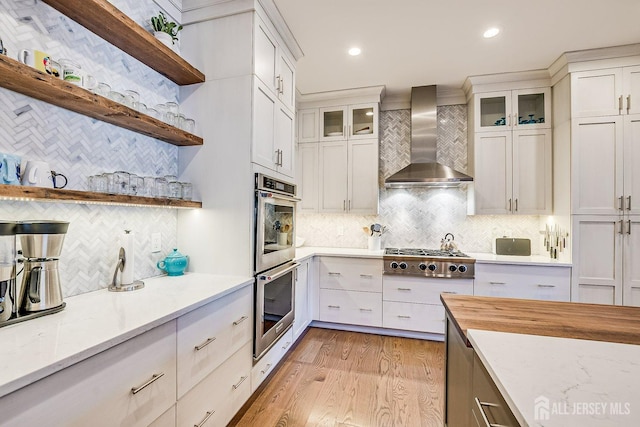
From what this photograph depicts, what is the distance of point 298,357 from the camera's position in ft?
8.49

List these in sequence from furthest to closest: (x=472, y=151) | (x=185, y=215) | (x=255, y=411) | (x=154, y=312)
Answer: (x=472, y=151)
(x=185, y=215)
(x=255, y=411)
(x=154, y=312)

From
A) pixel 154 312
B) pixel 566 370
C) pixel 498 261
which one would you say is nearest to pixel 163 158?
pixel 154 312

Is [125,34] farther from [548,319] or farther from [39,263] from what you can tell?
[548,319]

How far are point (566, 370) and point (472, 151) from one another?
301 cm

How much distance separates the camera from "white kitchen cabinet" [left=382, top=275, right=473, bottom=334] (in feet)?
9.48

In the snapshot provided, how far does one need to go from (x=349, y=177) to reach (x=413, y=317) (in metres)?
1.78

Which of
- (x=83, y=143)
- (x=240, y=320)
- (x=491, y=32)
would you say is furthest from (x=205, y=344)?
(x=491, y=32)

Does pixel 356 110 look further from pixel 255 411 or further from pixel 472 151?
pixel 255 411

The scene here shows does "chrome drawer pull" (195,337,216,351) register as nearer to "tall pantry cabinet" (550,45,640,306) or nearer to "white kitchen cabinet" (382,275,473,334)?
"white kitchen cabinet" (382,275,473,334)

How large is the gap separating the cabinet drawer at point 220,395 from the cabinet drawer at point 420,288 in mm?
1722

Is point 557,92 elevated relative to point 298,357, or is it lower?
elevated

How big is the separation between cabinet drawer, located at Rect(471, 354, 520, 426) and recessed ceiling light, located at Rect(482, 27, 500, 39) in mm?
2567

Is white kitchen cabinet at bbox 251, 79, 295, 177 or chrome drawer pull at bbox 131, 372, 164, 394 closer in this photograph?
chrome drawer pull at bbox 131, 372, 164, 394

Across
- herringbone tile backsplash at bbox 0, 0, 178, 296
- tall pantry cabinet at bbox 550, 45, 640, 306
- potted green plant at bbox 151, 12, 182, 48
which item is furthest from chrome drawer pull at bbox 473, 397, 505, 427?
tall pantry cabinet at bbox 550, 45, 640, 306
